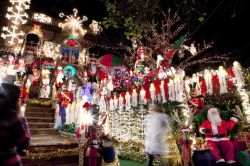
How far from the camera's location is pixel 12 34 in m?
15.2

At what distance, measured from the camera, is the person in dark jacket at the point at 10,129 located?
2227mm

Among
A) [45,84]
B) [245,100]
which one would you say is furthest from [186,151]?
[45,84]

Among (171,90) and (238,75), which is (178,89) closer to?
(171,90)

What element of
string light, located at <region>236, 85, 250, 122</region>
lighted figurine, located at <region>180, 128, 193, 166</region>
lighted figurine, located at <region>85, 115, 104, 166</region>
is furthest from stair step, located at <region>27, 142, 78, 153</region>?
string light, located at <region>236, 85, 250, 122</region>

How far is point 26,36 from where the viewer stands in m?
16.6

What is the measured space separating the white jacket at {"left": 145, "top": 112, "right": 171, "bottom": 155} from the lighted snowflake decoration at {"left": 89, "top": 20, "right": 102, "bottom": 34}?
661 inches

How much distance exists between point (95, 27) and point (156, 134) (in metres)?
17.4

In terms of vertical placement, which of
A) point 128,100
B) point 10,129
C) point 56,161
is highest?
point 128,100

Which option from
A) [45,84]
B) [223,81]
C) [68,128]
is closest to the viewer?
[223,81]

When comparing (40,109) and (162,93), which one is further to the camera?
(40,109)

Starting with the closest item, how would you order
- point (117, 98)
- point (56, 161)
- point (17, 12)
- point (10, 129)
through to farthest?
1. point (10, 129)
2. point (56, 161)
3. point (117, 98)
4. point (17, 12)

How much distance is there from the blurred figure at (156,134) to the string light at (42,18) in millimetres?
15833

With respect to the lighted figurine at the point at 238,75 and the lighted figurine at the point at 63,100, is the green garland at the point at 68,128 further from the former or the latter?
the lighted figurine at the point at 238,75

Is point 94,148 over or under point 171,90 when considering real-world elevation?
under
